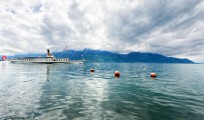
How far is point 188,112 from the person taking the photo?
49.0 feet

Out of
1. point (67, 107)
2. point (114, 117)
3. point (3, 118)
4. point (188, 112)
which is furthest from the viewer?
point (67, 107)

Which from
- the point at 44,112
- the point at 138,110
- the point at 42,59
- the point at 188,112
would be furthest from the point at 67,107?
the point at 42,59

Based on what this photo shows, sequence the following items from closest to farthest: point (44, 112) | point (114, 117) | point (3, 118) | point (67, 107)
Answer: point (3, 118) < point (114, 117) < point (44, 112) < point (67, 107)

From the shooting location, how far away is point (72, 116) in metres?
13.2

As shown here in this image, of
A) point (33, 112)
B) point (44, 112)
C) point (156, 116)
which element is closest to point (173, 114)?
point (156, 116)

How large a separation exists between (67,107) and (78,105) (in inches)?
57.1

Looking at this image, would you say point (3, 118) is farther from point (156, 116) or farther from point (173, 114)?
point (173, 114)

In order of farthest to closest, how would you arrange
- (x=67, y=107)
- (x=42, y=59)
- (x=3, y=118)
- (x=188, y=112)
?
(x=42, y=59) → (x=67, y=107) → (x=188, y=112) → (x=3, y=118)

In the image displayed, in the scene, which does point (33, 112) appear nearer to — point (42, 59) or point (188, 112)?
point (188, 112)

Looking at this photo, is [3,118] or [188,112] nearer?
[3,118]

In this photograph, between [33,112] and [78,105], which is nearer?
[33,112]

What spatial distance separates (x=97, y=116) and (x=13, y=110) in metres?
8.95

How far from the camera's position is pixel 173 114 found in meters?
14.2

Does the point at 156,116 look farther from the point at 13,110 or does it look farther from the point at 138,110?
the point at 13,110
